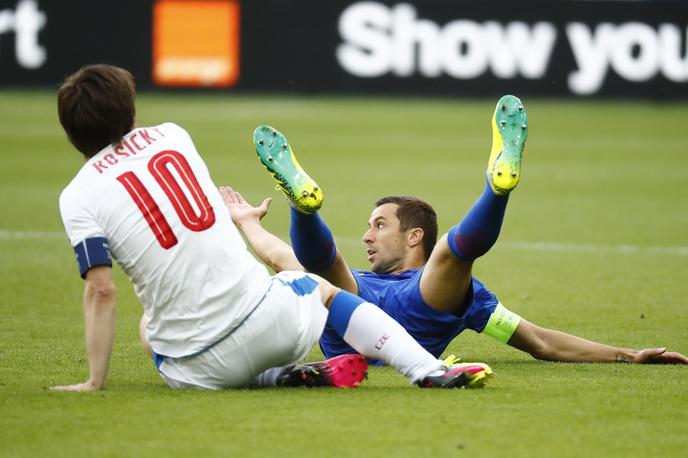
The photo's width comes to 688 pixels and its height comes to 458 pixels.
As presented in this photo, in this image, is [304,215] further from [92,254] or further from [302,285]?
[92,254]

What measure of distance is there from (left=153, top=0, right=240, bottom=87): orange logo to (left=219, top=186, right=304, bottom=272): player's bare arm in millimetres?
19824

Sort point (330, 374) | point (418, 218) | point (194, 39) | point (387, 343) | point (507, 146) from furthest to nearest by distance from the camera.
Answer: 1. point (194, 39)
2. point (418, 218)
3. point (507, 146)
4. point (330, 374)
5. point (387, 343)

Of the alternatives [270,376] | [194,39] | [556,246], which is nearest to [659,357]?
[270,376]

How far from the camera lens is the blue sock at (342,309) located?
5.45 metres

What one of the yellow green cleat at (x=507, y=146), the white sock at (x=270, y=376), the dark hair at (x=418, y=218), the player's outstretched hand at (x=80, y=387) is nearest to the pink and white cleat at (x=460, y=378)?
the white sock at (x=270, y=376)

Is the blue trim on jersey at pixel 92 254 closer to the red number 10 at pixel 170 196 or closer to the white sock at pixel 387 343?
the red number 10 at pixel 170 196

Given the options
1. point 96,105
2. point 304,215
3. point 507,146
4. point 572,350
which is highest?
point 96,105

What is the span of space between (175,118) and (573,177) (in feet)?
28.6

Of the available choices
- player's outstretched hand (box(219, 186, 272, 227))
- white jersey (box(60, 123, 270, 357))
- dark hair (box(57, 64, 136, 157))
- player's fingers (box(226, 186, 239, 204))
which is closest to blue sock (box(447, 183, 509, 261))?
white jersey (box(60, 123, 270, 357))

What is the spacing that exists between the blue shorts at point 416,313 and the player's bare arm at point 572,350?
28 cm

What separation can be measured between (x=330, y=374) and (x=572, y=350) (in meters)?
1.53

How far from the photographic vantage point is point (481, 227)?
566 cm

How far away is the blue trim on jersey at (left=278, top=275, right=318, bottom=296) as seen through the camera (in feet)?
17.4

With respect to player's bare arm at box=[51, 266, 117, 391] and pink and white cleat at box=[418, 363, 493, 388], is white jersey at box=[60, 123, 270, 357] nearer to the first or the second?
player's bare arm at box=[51, 266, 117, 391]
